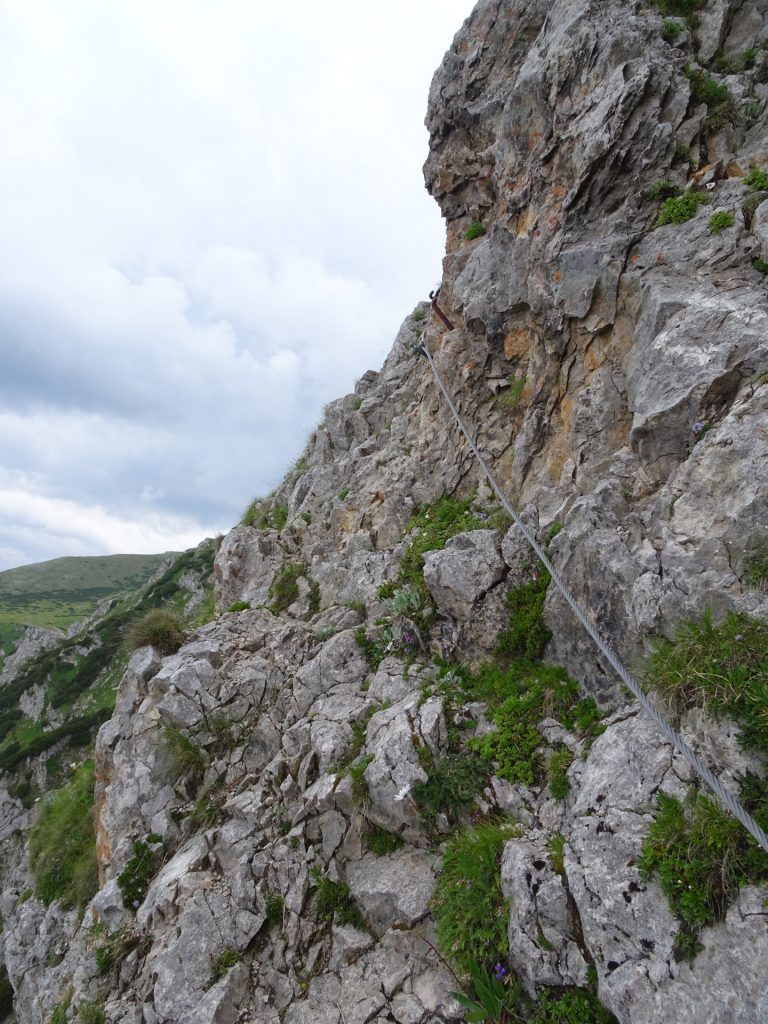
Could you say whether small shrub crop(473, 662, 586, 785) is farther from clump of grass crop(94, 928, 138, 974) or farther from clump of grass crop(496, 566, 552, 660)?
clump of grass crop(94, 928, 138, 974)

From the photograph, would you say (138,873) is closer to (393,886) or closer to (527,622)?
(393,886)

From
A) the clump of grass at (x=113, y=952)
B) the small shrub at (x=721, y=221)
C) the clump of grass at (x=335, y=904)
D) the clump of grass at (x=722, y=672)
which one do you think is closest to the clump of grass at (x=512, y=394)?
the small shrub at (x=721, y=221)

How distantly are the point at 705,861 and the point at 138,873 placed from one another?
35.6 feet

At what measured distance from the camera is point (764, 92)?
32.4 feet

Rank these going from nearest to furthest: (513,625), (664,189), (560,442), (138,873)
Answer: (513,625)
(138,873)
(664,189)
(560,442)

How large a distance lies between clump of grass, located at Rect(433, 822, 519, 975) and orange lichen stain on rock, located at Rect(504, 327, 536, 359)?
37.6 ft

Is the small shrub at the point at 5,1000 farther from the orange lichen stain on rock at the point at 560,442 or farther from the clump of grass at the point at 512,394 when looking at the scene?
the clump of grass at the point at 512,394

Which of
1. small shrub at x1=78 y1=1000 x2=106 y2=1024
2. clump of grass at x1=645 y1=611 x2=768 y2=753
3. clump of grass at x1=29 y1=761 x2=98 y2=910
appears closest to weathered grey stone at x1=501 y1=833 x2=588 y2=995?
clump of grass at x1=645 y1=611 x2=768 y2=753

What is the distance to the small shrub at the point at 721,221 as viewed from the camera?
873 cm

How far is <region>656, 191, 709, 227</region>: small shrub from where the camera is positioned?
9.38m

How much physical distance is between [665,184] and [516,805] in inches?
492

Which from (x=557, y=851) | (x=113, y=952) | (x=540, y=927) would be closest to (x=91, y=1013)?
(x=113, y=952)

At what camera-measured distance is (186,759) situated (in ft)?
36.9

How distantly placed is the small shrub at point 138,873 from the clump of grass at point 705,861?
32.5 ft
